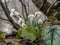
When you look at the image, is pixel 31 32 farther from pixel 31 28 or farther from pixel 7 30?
pixel 7 30

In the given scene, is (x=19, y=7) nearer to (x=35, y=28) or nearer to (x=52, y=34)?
(x=35, y=28)

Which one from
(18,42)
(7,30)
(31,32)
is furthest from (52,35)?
(7,30)

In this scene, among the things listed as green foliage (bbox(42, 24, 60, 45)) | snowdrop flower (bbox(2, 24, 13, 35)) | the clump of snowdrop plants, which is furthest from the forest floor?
green foliage (bbox(42, 24, 60, 45))

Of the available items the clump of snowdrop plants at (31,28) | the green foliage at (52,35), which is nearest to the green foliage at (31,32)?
the clump of snowdrop plants at (31,28)

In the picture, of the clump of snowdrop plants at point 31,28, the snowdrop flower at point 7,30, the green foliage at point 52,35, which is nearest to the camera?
the green foliage at point 52,35

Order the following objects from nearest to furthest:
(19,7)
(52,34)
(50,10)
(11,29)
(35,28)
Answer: (52,34) < (35,28) < (11,29) < (19,7) < (50,10)

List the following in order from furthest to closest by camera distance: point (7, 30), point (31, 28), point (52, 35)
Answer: point (7, 30), point (31, 28), point (52, 35)

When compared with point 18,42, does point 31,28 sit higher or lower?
higher

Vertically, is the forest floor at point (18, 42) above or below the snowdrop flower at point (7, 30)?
below

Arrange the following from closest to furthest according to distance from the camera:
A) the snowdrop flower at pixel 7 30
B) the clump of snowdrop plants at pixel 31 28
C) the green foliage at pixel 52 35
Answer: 1. the green foliage at pixel 52 35
2. the clump of snowdrop plants at pixel 31 28
3. the snowdrop flower at pixel 7 30

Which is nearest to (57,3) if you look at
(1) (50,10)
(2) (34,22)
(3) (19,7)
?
(1) (50,10)

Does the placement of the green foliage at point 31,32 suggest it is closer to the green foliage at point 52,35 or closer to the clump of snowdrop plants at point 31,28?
the clump of snowdrop plants at point 31,28
